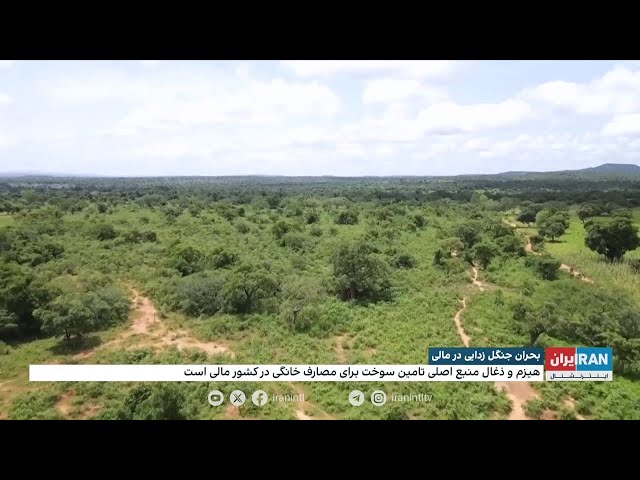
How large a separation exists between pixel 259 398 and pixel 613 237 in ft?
28.3

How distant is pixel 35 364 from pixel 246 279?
12.1 feet

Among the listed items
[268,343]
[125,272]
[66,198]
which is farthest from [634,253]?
[66,198]

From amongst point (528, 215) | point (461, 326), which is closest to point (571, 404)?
point (461, 326)

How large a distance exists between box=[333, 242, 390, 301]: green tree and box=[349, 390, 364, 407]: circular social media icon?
3.53 metres

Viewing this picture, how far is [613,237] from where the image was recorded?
349 inches

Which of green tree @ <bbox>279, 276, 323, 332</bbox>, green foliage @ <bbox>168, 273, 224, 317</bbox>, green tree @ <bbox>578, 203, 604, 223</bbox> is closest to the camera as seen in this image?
green tree @ <bbox>279, 276, 323, 332</bbox>

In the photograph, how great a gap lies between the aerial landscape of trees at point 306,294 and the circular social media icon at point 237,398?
0.15 m

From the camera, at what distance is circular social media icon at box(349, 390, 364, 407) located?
450 cm

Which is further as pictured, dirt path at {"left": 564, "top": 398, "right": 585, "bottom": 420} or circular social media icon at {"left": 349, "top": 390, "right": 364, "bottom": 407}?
dirt path at {"left": 564, "top": 398, "right": 585, "bottom": 420}

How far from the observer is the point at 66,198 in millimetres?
12016

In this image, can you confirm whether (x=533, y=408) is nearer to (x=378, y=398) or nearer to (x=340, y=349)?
(x=378, y=398)

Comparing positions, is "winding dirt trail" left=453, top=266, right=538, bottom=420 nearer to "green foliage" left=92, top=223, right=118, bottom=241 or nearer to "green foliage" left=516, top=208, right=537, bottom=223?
"green foliage" left=516, top=208, right=537, bottom=223

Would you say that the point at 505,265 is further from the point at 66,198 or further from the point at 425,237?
the point at 66,198

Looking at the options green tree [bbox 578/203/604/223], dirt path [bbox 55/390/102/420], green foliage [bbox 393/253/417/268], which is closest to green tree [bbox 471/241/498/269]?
green foliage [bbox 393/253/417/268]
